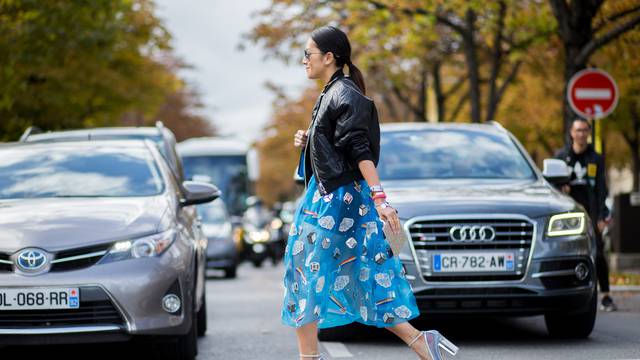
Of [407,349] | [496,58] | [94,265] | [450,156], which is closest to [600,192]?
[450,156]

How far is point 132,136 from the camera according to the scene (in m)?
15.4

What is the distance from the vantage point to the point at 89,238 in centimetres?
794

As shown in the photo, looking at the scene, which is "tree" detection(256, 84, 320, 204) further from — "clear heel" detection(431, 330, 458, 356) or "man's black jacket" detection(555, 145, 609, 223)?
"clear heel" detection(431, 330, 458, 356)

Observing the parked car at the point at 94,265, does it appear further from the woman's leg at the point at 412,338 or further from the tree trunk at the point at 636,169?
the tree trunk at the point at 636,169

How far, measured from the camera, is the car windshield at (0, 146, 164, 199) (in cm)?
899

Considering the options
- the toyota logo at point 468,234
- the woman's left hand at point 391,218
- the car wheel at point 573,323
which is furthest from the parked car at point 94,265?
the car wheel at point 573,323

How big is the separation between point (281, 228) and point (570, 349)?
119 feet

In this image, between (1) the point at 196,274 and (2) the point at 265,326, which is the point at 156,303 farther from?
(2) the point at 265,326

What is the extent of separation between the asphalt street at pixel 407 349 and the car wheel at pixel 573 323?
3.2 inches

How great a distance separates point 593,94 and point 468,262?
25.8 feet

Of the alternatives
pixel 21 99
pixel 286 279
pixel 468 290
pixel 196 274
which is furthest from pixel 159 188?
pixel 21 99

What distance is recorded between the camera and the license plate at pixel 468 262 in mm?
9000

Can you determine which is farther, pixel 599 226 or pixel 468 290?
pixel 599 226

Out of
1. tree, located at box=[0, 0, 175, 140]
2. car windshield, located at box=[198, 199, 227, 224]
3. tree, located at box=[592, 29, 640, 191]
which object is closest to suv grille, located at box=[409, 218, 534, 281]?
tree, located at box=[0, 0, 175, 140]
